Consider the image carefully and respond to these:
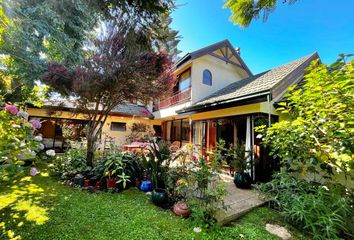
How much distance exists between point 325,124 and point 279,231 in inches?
103

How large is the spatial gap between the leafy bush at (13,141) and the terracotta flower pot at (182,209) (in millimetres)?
3268

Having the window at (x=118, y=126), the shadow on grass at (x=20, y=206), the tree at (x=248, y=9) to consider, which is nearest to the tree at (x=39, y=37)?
the shadow on grass at (x=20, y=206)

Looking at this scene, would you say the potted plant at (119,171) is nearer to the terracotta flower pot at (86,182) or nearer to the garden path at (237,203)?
the terracotta flower pot at (86,182)

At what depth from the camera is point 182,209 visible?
4.24 metres

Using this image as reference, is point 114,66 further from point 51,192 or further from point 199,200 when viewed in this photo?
point 199,200

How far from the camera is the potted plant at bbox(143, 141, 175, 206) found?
15.5 ft

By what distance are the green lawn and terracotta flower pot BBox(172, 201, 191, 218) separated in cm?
12

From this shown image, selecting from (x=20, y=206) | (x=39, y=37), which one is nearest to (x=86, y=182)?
(x=20, y=206)

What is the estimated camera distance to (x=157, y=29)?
3.40 m

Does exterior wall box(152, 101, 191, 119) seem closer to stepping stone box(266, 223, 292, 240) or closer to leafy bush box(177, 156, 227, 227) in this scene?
leafy bush box(177, 156, 227, 227)

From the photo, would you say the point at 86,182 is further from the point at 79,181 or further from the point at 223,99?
the point at 223,99

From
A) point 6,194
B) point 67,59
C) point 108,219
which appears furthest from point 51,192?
point 67,59

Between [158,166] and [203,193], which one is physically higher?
[158,166]

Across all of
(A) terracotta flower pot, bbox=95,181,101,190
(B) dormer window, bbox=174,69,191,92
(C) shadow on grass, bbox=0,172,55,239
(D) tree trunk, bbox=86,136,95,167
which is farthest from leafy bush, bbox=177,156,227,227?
(B) dormer window, bbox=174,69,191,92
